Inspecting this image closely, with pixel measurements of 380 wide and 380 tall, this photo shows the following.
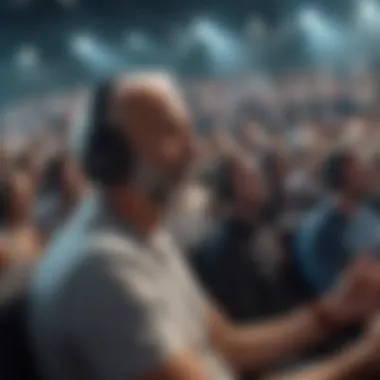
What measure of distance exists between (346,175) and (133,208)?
1.15ft

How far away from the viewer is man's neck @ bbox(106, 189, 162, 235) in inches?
34.4

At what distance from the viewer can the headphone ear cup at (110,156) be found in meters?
0.88

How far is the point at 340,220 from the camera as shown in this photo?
112 cm

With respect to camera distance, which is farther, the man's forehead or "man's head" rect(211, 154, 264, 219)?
"man's head" rect(211, 154, 264, 219)

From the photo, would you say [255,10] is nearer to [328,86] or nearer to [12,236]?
[328,86]

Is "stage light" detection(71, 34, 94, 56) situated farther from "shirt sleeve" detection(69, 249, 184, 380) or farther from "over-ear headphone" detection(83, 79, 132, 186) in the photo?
"shirt sleeve" detection(69, 249, 184, 380)

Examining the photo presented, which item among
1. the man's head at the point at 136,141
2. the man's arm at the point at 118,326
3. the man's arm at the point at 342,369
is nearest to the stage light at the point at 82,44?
the man's head at the point at 136,141

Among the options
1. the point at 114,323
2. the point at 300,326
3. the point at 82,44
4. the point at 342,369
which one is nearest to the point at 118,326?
the point at 114,323

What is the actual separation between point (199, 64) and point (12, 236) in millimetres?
331

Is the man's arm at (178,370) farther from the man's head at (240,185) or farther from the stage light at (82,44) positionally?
the stage light at (82,44)

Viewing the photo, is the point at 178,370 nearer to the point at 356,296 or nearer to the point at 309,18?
the point at 356,296

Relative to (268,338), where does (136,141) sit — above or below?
above

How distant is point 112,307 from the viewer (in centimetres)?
78

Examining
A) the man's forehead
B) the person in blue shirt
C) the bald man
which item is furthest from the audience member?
the person in blue shirt
